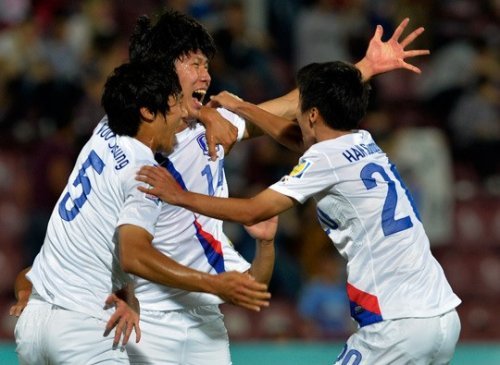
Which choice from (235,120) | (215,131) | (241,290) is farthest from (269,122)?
(241,290)

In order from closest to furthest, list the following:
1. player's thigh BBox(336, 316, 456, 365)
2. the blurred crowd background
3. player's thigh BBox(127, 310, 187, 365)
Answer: player's thigh BBox(336, 316, 456, 365)
player's thigh BBox(127, 310, 187, 365)
the blurred crowd background

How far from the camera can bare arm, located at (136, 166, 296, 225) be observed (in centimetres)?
489

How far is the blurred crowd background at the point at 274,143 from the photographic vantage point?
33.6ft

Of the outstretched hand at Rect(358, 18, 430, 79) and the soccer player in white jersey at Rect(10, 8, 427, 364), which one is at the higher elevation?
the outstretched hand at Rect(358, 18, 430, 79)

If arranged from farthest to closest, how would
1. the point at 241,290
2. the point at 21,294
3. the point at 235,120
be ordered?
the point at 235,120, the point at 21,294, the point at 241,290

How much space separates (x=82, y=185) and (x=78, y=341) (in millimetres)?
674

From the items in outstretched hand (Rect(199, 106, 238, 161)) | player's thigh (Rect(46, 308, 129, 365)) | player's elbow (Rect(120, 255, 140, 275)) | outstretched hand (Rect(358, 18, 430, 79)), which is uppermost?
outstretched hand (Rect(358, 18, 430, 79))

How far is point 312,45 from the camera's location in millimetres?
11406

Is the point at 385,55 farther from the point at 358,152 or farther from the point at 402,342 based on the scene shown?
the point at 402,342

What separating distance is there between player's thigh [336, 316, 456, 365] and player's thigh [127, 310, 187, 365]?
0.88m

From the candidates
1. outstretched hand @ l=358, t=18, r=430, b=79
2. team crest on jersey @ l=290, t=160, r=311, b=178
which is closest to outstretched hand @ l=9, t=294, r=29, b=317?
team crest on jersey @ l=290, t=160, r=311, b=178

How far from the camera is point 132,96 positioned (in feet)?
16.4

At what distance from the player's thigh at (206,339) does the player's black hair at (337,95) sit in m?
1.13

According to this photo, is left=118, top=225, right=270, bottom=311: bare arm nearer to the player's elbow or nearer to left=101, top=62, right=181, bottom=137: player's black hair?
the player's elbow
